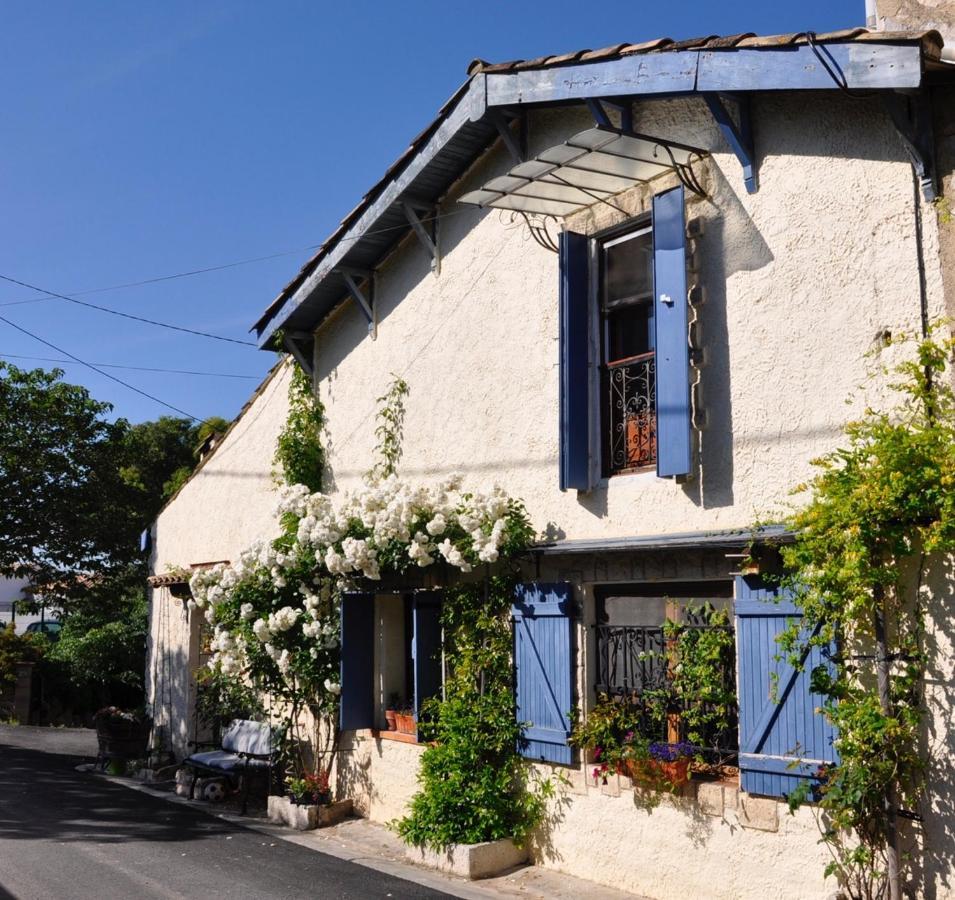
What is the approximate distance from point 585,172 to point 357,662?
526 cm

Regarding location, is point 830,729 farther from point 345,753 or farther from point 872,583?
point 345,753

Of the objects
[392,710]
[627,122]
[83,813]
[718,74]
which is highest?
[627,122]

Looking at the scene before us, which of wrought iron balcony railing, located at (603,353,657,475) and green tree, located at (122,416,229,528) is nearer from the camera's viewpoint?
wrought iron balcony railing, located at (603,353,657,475)

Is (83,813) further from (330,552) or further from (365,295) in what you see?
(365,295)

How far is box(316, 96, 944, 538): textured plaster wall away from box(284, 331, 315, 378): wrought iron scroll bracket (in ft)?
10.1

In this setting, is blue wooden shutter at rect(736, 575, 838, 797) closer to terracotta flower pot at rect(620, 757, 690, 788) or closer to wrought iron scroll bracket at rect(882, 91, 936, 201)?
terracotta flower pot at rect(620, 757, 690, 788)

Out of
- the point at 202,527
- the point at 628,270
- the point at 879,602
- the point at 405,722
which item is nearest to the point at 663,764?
the point at 879,602

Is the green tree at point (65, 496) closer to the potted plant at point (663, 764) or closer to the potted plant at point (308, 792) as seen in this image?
the potted plant at point (308, 792)

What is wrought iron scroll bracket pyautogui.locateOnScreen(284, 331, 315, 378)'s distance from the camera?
1251 centimetres

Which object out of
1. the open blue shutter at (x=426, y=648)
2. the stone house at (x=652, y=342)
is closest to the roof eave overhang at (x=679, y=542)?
the stone house at (x=652, y=342)

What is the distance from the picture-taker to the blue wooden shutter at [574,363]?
27.2 feet

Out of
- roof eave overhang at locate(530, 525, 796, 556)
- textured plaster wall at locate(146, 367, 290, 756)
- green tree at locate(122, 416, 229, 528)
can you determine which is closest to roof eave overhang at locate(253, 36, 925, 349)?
textured plaster wall at locate(146, 367, 290, 756)

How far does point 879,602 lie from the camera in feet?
20.2

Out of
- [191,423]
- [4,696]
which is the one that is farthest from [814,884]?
[191,423]
